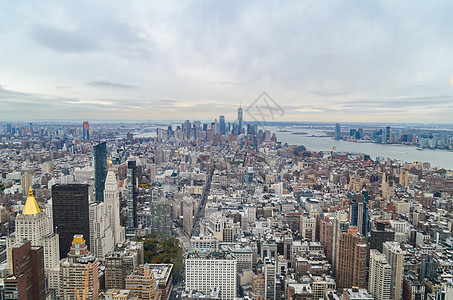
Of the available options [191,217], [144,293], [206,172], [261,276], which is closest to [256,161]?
[206,172]

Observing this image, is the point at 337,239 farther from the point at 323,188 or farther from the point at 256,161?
the point at 256,161

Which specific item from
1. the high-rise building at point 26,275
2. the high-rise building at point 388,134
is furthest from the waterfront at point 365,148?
the high-rise building at point 26,275

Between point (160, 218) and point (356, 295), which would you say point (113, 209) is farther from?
point (356, 295)

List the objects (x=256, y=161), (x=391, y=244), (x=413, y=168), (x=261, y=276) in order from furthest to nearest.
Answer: (x=256, y=161), (x=413, y=168), (x=391, y=244), (x=261, y=276)

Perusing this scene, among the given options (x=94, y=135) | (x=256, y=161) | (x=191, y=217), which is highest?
(x=94, y=135)

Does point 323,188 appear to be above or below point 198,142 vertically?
below

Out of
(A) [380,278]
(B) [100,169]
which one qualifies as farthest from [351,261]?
(B) [100,169]
